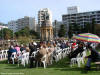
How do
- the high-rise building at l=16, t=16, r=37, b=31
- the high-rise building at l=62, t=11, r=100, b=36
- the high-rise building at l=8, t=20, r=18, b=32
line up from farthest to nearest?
the high-rise building at l=8, t=20, r=18, b=32 < the high-rise building at l=16, t=16, r=37, b=31 < the high-rise building at l=62, t=11, r=100, b=36

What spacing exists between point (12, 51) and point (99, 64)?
245 inches

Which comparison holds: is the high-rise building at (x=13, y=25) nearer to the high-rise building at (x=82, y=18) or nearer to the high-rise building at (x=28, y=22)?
the high-rise building at (x=28, y=22)

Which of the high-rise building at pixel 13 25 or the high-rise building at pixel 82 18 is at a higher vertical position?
the high-rise building at pixel 82 18

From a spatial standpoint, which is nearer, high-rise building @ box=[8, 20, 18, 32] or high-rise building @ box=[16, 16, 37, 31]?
high-rise building @ box=[16, 16, 37, 31]

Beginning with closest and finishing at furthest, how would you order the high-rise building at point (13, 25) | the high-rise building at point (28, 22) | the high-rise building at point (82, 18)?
the high-rise building at point (82, 18) < the high-rise building at point (28, 22) < the high-rise building at point (13, 25)

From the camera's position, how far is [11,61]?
37.5ft

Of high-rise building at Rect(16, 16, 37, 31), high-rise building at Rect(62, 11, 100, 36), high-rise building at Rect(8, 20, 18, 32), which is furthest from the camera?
high-rise building at Rect(8, 20, 18, 32)

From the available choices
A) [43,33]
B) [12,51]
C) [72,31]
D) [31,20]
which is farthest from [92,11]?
[12,51]

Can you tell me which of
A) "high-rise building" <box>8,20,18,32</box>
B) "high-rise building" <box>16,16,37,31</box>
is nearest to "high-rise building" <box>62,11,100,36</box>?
"high-rise building" <box>16,16,37,31</box>


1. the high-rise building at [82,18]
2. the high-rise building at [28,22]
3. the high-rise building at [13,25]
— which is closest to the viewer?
the high-rise building at [82,18]

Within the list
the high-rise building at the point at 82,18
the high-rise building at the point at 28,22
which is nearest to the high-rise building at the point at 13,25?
the high-rise building at the point at 28,22

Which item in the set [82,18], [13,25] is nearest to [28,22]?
[13,25]

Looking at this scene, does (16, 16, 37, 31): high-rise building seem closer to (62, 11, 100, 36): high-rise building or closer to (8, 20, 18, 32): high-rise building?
(8, 20, 18, 32): high-rise building

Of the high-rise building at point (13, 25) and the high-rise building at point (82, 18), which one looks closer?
the high-rise building at point (82, 18)
